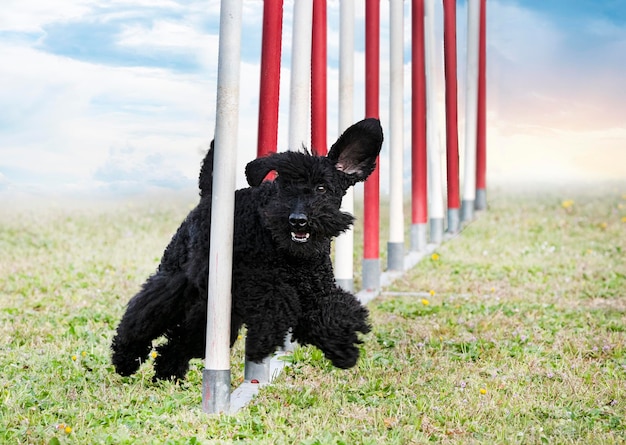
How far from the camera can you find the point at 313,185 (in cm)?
389

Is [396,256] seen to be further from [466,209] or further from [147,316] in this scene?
[147,316]

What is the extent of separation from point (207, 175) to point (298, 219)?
0.90 meters

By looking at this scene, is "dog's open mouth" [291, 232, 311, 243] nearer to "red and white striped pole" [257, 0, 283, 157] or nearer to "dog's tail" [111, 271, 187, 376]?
"dog's tail" [111, 271, 187, 376]

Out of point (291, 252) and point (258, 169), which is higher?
point (258, 169)

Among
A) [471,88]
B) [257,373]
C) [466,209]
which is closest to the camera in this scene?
[257,373]

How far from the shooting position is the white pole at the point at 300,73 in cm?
540

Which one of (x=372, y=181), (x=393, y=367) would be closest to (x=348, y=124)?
(x=372, y=181)

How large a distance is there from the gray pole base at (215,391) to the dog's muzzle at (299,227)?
77 cm

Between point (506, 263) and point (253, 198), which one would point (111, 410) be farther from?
point (506, 263)

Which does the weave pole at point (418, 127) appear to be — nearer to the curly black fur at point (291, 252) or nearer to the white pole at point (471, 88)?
the white pole at point (471, 88)

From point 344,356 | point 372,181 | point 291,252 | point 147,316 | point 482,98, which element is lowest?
point 344,356

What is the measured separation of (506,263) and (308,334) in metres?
6.42

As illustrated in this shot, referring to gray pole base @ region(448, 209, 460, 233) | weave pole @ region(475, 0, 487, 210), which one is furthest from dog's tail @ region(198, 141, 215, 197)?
weave pole @ region(475, 0, 487, 210)

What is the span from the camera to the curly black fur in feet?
12.5
